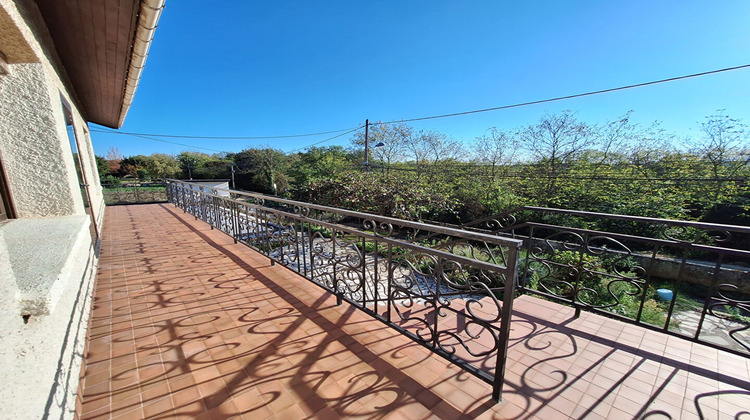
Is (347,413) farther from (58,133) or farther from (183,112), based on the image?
(183,112)

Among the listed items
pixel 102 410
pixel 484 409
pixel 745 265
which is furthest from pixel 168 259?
pixel 745 265

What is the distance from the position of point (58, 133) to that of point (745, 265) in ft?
42.7

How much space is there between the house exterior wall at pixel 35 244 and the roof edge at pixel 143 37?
1.69 ft

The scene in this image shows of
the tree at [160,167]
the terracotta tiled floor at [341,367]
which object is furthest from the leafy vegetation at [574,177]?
the tree at [160,167]

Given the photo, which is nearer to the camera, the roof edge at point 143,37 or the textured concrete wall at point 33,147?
the roof edge at point 143,37

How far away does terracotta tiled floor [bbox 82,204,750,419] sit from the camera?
1351 mm

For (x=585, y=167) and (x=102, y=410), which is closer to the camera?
(x=102, y=410)

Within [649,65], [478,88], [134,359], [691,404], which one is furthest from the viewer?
[478,88]

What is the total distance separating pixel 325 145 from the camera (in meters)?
22.4

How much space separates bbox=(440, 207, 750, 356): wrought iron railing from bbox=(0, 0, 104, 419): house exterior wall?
2653 mm

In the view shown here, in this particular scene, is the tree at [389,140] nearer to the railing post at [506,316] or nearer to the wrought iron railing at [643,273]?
the wrought iron railing at [643,273]

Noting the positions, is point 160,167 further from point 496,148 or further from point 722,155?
point 722,155

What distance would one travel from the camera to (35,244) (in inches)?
50.9

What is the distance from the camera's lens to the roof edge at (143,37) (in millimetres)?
1606
